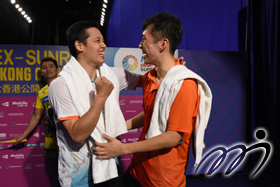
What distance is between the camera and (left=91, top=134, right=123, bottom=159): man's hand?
3.34ft

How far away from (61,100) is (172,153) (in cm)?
62

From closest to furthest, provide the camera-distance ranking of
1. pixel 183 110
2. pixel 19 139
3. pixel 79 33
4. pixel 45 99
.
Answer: pixel 183 110, pixel 79 33, pixel 45 99, pixel 19 139

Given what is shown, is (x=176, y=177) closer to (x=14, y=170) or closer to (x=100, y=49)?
(x=100, y=49)

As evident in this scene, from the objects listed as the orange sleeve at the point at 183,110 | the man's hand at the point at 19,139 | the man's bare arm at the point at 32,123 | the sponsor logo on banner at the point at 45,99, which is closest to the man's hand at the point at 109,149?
the orange sleeve at the point at 183,110

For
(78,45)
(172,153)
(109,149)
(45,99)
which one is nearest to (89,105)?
(109,149)

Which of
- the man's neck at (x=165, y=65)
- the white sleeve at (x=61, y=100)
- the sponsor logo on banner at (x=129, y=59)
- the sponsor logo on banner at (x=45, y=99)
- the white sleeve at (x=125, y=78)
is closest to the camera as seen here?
the white sleeve at (x=61, y=100)

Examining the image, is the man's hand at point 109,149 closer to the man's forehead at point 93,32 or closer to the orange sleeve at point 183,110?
the orange sleeve at point 183,110

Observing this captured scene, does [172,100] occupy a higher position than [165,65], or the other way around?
[165,65]

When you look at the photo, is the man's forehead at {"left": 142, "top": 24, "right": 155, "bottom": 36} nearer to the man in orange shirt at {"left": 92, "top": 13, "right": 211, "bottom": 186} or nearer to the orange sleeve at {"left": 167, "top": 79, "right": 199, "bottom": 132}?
the man in orange shirt at {"left": 92, "top": 13, "right": 211, "bottom": 186}

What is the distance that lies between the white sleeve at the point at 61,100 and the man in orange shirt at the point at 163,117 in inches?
8.7

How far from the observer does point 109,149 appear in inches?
41.1

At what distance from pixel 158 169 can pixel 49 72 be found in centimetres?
198

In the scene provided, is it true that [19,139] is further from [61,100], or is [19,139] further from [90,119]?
[90,119]

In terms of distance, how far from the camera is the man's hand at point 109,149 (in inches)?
40.1
